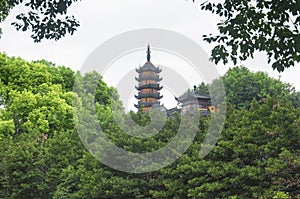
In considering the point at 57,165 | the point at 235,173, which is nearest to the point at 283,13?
the point at 235,173

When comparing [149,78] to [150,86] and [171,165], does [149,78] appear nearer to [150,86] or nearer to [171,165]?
[150,86]

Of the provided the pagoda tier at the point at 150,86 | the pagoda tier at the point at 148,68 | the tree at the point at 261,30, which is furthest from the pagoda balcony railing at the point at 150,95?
the tree at the point at 261,30

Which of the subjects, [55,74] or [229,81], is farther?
[229,81]

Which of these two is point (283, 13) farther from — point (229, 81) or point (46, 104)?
point (229, 81)

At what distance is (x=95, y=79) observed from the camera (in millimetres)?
32438

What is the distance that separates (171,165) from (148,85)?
104 ft

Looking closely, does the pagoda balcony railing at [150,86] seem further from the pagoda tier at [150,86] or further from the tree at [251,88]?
the tree at [251,88]

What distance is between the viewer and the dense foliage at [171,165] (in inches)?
532

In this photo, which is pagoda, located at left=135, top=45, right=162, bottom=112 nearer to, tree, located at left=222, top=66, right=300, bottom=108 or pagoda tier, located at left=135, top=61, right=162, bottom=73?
pagoda tier, located at left=135, top=61, right=162, bottom=73

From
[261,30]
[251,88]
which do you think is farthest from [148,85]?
[261,30]

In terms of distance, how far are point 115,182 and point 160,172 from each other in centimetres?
154

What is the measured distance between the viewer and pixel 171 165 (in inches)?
609

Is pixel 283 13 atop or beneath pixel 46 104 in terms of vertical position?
beneath

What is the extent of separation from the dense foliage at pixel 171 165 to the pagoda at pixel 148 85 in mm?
22096
